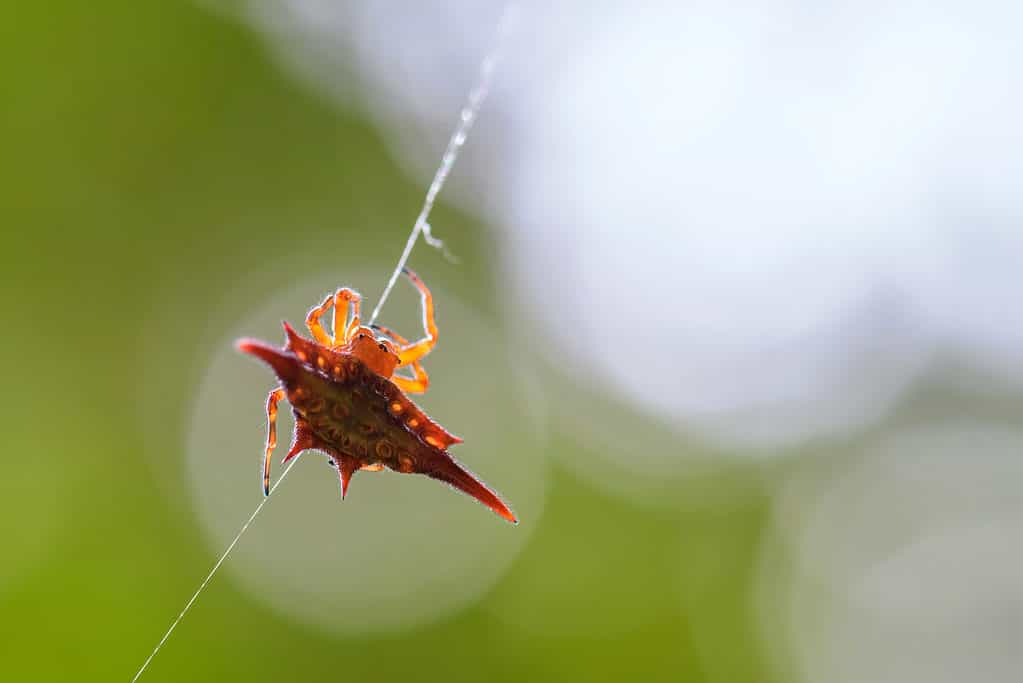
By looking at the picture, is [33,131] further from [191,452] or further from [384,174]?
[384,174]

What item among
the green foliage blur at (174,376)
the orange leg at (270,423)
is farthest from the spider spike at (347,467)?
the green foliage blur at (174,376)

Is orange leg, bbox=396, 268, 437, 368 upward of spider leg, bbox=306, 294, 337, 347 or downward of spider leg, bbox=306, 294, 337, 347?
upward

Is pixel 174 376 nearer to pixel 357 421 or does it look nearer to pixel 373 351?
pixel 373 351

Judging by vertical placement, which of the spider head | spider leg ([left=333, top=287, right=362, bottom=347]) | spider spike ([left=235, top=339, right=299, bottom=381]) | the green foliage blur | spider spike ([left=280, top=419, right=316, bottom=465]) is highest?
the green foliage blur

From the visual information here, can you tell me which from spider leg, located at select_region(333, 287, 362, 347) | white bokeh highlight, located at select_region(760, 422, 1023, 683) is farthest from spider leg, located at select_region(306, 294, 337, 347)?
white bokeh highlight, located at select_region(760, 422, 1023, 683)

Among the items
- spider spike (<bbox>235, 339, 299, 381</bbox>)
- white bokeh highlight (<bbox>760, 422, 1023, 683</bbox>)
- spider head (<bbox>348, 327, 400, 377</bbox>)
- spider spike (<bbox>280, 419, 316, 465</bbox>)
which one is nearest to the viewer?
spider spike (<bbox>235, 339, 299, 381</bbox>)

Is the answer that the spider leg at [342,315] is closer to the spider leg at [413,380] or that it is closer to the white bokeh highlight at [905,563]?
the spider leg at [413,380]

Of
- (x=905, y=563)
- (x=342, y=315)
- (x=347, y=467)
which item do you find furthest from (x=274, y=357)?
(x=905, y=563)

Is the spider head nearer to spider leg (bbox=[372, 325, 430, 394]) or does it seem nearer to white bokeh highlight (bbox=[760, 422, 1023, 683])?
spider leg (bbox=[372, 325, 430, 394])
